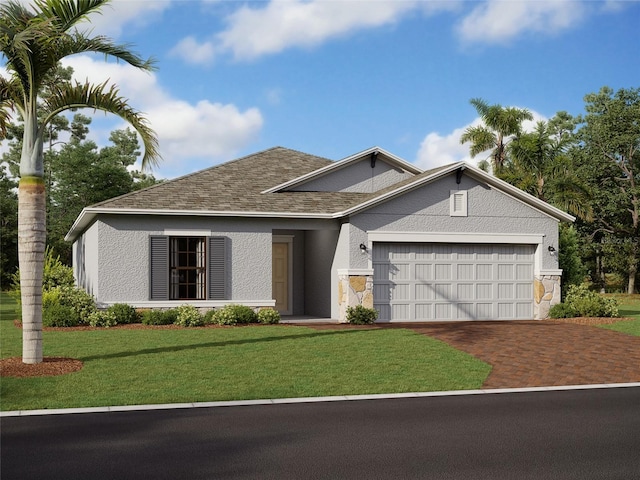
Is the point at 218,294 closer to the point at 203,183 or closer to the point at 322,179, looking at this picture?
the point at 203,183

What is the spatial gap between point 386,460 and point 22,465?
3.48 m

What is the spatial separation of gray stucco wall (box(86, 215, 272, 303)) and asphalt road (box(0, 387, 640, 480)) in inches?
442

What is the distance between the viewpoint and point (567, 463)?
7043 mm

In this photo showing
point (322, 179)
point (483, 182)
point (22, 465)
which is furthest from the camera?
point (322, 179)

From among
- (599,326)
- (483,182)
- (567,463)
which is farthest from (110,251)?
(567,463)

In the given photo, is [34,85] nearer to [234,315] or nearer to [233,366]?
[233,366]

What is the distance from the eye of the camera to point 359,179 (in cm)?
2445

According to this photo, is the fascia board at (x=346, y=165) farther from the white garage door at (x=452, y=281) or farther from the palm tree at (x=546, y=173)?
the palm tree at (x=546, y=173)

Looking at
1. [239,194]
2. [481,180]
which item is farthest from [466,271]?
[239,194]

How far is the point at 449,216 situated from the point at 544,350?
275 inches

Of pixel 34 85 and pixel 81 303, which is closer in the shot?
pixel 34 85

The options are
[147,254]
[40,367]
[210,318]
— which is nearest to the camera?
[40,367]

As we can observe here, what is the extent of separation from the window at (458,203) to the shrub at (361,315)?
3.88 m

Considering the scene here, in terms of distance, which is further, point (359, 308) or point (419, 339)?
point (359, 308)
